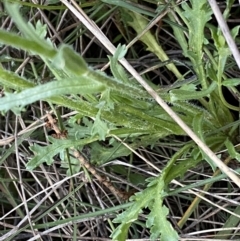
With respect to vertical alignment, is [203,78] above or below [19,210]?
above

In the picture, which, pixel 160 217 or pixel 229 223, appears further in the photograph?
pixel 229 223

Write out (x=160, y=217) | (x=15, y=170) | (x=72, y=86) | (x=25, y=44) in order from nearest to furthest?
(x=25, y=44) < (x=72, y=86) < (x=160, y=217) < (x=15, y=170)

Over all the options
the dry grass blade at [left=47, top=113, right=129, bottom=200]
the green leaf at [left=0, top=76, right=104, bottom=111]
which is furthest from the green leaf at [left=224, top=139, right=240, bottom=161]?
the green leaf at [left=0, top=76, right=104, bottom=111]

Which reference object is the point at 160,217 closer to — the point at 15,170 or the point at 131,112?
the point at 131,112

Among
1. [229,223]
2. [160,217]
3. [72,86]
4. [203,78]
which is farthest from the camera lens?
[229,223]

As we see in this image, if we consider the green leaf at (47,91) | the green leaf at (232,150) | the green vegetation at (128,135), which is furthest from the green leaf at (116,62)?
the green leaf at (232,150)

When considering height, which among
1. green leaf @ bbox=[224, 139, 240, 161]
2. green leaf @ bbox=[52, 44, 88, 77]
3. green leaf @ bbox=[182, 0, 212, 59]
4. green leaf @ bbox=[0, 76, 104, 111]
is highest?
green leaf @ bbox=[52, 44, 88, 77]

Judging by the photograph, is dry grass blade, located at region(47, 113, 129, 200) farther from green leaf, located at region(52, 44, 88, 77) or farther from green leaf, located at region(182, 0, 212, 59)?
green leaf, located at region(52, 44, 88, 77)

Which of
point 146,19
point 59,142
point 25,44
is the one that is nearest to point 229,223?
point 59,142

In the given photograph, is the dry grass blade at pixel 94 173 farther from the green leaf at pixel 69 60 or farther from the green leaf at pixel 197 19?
the green leaf at pixel 69 60
